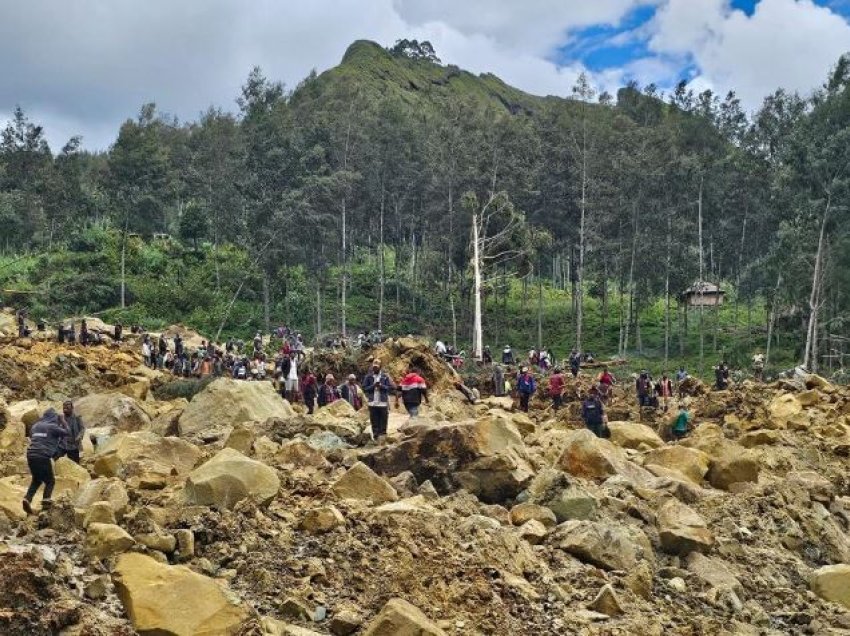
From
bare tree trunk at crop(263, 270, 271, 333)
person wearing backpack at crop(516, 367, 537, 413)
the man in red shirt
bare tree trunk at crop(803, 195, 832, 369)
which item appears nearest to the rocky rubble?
person wearing backpack at crop(516, 367, 537, 413)

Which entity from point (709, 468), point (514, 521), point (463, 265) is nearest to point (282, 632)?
point (514, 521)

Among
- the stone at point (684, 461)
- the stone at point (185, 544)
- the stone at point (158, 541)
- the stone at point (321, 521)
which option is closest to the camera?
the stone at point (158, 541)

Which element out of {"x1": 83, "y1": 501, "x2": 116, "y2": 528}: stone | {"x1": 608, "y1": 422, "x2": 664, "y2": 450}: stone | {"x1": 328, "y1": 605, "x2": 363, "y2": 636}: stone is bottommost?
{"x1": 608, "y1": 422, "x2": 664, "y2": 450}: stone

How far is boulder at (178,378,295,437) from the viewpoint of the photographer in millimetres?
15664

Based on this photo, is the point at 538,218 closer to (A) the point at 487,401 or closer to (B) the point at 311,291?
(B) the point at 311,291

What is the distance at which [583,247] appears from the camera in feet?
150

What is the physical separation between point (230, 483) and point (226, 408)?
6.82 m

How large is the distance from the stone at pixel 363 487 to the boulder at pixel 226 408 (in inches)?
233

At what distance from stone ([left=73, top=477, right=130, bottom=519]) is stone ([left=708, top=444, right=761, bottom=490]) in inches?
367

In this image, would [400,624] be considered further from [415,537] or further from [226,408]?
[226,408]

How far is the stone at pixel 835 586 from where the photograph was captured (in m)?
9.95

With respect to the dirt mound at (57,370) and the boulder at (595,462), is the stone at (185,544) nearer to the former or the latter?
the boulder at (595,462)

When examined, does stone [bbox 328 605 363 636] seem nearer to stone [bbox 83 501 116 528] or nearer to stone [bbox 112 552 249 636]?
stone [bbox 112 552 249 636]

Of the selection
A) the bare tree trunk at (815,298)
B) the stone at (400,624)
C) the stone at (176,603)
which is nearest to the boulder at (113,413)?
the stone at (176,603)
